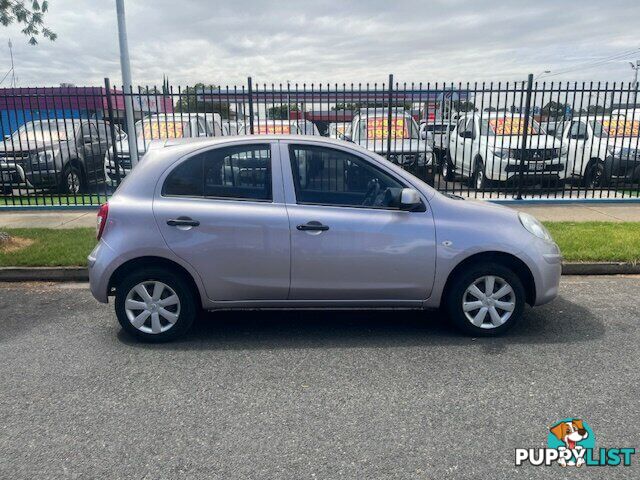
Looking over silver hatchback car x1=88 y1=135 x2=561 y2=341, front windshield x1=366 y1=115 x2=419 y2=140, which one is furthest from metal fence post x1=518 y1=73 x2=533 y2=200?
silver hatchback car x1=88 y1=135 x2=561 y2=341

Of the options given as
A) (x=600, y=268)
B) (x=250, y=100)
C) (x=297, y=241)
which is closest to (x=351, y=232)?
(x=297, y=241)

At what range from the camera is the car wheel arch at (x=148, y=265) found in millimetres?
4305

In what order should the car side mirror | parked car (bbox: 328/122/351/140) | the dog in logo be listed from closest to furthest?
the dog in logo < the car side mirror < parked car (bbox: 328/122/351/140)

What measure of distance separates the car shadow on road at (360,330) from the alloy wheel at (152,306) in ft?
0.58

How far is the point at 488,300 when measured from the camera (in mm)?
4418

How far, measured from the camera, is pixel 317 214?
424cm

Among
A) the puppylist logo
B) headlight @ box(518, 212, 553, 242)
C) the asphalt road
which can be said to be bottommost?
the puppylist logo

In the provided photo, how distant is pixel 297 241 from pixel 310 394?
121cm

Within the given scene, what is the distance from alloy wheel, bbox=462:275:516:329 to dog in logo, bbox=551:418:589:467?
130 centimetres

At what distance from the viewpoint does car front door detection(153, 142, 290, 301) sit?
4.21m

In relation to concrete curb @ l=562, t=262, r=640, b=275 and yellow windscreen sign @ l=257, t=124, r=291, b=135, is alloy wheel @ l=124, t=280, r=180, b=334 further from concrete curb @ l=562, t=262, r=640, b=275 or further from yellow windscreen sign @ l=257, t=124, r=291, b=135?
yellow windscreen sign @ l=257, t=124, r=291, b=135

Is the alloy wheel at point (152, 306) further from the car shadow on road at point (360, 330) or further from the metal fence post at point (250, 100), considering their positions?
the metal fence post at point (250, 100)

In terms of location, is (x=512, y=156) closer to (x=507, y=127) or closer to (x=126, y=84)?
(x=507, y=127)

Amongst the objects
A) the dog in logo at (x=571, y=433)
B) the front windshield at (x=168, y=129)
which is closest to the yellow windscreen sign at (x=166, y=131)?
the front windshield at (x=168, y=129)
